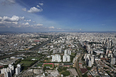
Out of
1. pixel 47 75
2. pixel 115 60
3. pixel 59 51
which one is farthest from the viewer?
pixel 59 51

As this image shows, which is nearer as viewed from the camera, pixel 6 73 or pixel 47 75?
pixel 6 73

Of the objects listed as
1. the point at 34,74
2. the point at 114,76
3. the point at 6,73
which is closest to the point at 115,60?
the point at 114,76

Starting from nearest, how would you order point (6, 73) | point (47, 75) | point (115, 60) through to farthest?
point (6, 73)
point (47, 75)
point (115, 60)

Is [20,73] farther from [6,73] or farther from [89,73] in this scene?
[89,73]

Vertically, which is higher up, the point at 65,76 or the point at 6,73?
the point at 6,73

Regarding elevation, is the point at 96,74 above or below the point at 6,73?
below

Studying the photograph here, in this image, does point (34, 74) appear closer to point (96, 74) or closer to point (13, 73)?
point (13, 73)


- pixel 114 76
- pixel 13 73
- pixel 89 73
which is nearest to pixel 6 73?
pixel 13 73

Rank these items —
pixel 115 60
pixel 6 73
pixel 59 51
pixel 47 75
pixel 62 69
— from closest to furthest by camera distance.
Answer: pixel 6 73, pixel 47 75, pixel 62 69, pixel 115 60, pixel 59 51

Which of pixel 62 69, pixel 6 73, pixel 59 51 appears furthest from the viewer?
pixel 59 51
